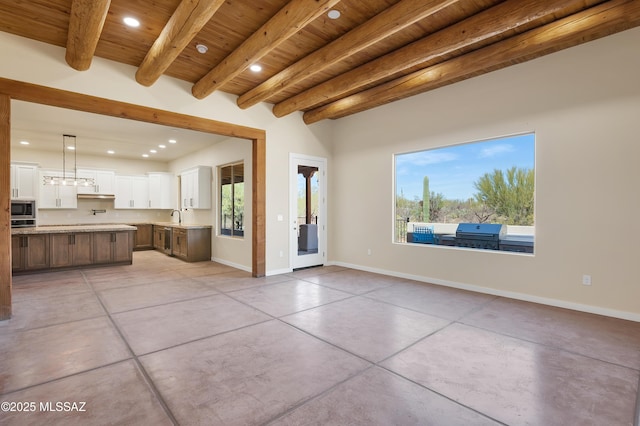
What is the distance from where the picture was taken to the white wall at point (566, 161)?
3590 mm

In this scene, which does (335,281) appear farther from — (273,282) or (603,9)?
(603,9)

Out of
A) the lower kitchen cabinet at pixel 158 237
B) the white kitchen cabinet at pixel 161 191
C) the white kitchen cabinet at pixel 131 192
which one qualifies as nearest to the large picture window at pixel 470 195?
the lower kitchen cabinet at pixel 158 237

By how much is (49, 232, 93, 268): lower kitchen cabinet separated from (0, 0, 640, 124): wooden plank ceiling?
13.7 feet

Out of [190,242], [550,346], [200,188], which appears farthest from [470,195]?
[190,242]

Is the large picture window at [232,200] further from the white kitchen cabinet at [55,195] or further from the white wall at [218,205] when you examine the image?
the white kitchen cabinet at [55,195]

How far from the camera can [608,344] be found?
2.93m

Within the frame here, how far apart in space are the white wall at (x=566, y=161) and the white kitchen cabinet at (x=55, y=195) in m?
9.47

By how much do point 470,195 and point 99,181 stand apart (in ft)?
32.6

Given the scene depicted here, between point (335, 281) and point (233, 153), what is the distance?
378cm

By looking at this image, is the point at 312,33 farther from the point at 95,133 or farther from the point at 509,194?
the point at 95,133

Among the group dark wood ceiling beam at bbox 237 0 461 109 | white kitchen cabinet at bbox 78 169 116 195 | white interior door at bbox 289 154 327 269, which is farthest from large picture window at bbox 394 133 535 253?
white kitchen cabinet at bbox 78 169 116 195


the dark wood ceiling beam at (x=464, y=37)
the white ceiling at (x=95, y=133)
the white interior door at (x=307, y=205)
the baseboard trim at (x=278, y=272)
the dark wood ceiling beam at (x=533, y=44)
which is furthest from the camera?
the white interior door at (x=307, y=205)

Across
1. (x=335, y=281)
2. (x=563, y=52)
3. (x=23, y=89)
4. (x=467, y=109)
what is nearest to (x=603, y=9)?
(x=563, y=52)

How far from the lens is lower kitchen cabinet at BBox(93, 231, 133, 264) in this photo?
6883mm
